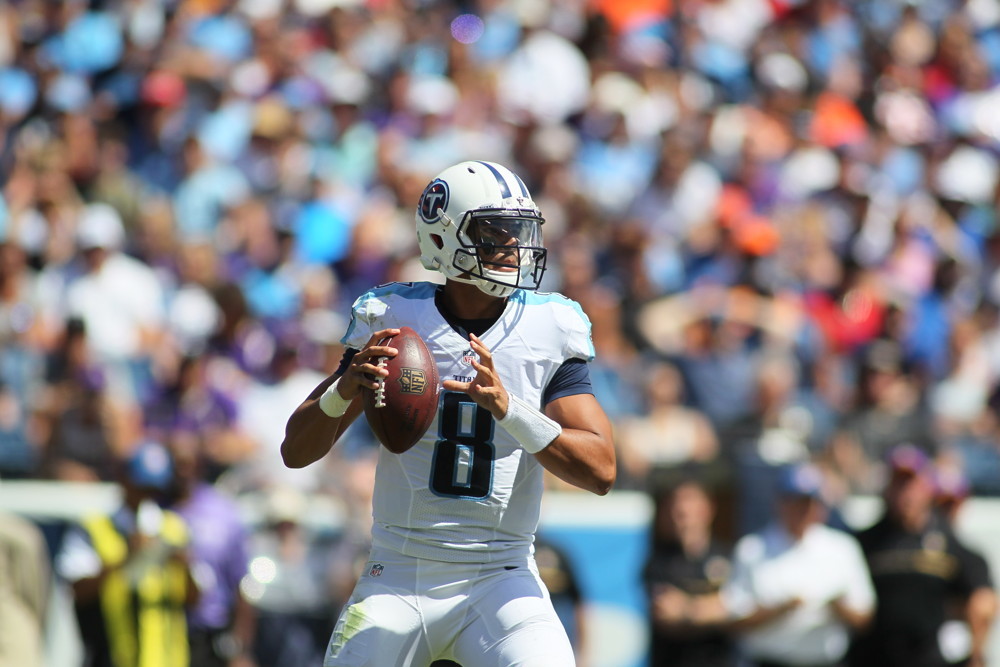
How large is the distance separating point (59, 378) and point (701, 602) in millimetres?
Result: 3767

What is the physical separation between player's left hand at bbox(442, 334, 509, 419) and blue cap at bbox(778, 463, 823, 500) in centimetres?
373

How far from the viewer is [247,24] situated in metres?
12.2

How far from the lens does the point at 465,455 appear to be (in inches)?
168

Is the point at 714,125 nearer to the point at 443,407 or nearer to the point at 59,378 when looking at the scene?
the point at 59,378

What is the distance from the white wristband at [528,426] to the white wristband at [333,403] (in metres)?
0.45

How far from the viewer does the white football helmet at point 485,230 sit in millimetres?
4309

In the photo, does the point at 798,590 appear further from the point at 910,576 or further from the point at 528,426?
the point at 528,426

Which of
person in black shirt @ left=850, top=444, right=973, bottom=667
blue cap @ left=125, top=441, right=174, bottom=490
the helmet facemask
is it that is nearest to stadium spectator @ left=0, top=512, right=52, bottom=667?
blue cap @ left=125, top=441, right=174, bottom=490

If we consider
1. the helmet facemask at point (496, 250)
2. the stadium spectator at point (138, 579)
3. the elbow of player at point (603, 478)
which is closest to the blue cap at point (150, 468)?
the stadium spectator at point (138, 579)

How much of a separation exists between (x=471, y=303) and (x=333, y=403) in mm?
563

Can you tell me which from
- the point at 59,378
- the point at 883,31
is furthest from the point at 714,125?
the point at 59,378

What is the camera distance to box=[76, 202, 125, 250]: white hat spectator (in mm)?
9383

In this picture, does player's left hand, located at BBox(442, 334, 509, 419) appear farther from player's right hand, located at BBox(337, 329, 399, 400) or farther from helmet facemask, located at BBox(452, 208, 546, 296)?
helmet facemask, located at BBox(452, 208, 546, 296)

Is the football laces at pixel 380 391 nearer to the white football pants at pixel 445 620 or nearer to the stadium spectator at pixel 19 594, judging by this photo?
the white football pants at pixel 445 620
